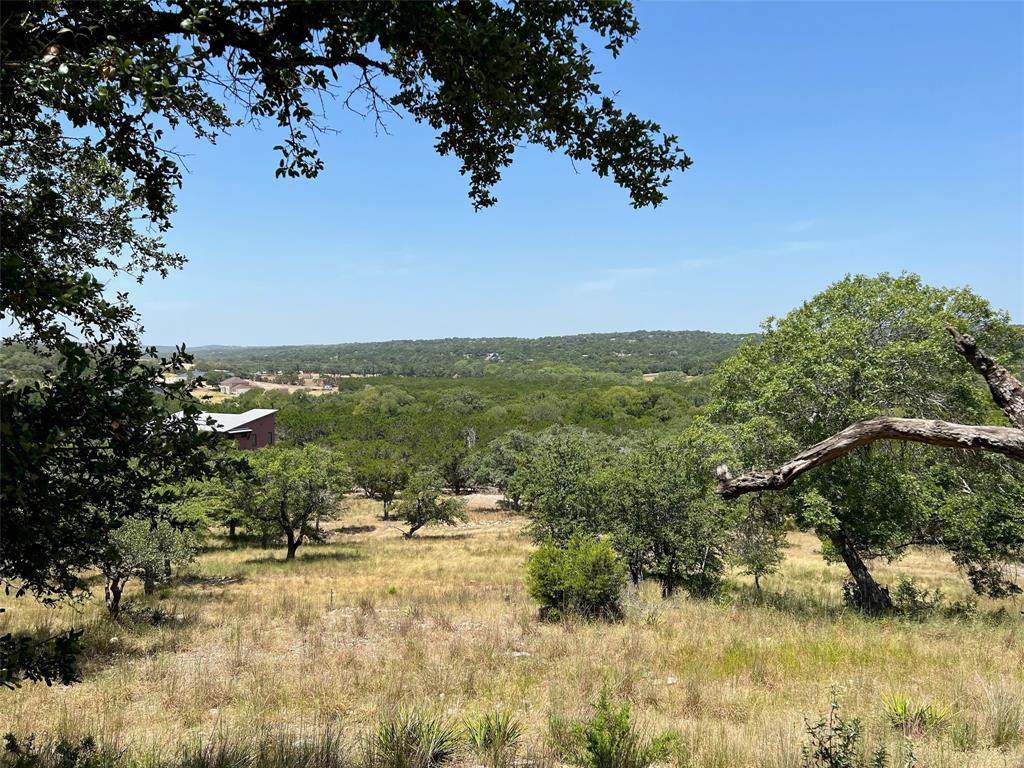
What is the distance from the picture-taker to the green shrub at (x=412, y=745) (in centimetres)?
454

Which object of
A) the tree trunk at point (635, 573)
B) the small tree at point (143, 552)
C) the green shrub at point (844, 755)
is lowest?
the tree trunk at point (635, 573)

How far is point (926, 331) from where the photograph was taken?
40.2 ft

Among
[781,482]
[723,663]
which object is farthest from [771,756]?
[723,663]

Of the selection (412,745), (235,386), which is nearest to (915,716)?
(412,745)

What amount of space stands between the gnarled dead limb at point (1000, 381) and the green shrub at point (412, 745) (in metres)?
5.16

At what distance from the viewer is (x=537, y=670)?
8.00 meters

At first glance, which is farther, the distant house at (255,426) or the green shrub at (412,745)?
the distant house at (255,426)

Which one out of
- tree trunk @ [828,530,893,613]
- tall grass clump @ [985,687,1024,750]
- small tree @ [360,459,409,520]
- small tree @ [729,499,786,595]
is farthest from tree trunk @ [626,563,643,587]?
small tree @ [360,459,409,520]

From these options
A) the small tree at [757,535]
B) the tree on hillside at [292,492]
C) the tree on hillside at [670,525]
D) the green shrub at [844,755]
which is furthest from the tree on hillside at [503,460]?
the green shrub at [844,755]

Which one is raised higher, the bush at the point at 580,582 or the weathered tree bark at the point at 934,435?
the weathered tree bark at the point at 934,435

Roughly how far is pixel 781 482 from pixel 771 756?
2.28 meters

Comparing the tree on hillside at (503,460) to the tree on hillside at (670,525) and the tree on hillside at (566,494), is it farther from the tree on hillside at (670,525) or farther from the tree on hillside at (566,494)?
the tree on hillside at (670,525)

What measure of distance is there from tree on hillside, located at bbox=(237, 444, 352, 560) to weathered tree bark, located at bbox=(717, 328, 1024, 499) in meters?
27.6

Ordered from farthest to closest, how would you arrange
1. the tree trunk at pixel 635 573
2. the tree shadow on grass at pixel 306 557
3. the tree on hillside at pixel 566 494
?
1. the tree shadow on grass at pixel 306 557
2. the tree on hillside at pixel 566 494
3. the tree trunk at pixel 635 573
